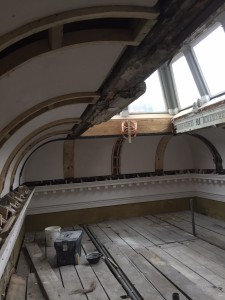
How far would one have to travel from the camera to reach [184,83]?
5.68m

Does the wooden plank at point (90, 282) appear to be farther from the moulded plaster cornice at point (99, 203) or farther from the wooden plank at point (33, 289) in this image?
the moulded plaster cornice at point (99, 203)

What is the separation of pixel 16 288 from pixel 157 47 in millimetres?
3289

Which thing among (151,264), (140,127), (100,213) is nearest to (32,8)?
(151,264)

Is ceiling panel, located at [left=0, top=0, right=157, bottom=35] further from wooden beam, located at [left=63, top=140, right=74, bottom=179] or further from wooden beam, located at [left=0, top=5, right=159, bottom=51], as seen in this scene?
wooden beam, located at [left=63, top=140, right=74, bottom=179]

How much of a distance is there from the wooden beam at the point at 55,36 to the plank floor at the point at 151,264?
274 cm

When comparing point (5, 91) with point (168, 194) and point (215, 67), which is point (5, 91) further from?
point (168, 194)

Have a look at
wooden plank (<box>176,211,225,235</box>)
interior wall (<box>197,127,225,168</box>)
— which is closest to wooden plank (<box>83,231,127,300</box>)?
wooden plank (<box>176,211,225,235</box>)

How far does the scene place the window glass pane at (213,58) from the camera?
14.0 ft

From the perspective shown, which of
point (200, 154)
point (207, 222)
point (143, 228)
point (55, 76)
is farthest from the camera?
point (200, 154)

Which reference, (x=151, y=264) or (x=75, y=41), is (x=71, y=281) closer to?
(x=151, y=264)

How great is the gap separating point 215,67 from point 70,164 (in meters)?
3.78

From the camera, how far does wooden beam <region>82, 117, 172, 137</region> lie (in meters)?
5.46

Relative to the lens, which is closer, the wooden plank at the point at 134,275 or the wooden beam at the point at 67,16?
the wooden beam at the point at 67,16

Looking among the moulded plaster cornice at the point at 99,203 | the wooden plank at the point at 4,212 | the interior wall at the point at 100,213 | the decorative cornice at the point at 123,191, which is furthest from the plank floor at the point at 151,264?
the wooden plank at the point at 4,212
